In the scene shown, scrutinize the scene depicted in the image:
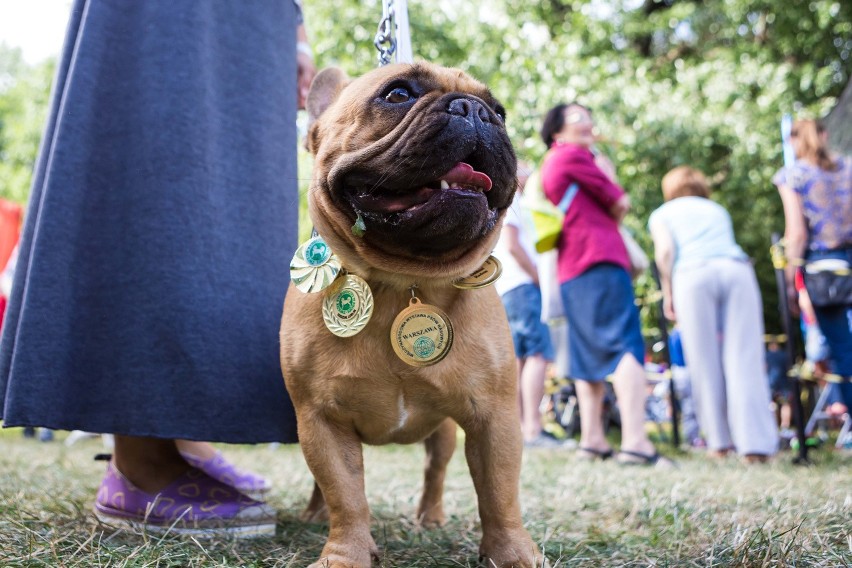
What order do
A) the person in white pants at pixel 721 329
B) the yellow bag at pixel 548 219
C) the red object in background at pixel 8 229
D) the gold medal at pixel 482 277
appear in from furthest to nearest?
the red object in background at pixel 8 229 < the person in white pants at pixel 721 329 < the yellow bag at pixel 548 219 < the gold medal at pixel 482 277

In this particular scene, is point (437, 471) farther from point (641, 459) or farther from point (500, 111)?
point (641, 459)

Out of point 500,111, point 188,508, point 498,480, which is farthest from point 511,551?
point 500,111

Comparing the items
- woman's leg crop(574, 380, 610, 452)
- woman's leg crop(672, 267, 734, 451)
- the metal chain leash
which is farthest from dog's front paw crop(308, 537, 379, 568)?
woman's leg crop(672, 267, 734, 451)

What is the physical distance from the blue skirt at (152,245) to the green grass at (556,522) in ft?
1.25

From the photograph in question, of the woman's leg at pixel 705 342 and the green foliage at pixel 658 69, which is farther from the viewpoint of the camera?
the green foliage at pixel 658 69

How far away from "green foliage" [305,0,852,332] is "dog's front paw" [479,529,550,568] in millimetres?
Answer: 7799

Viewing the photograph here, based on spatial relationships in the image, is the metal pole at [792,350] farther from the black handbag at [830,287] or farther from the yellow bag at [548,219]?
the yellow bag at [548,219]

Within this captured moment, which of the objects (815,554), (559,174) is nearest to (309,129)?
(815,554)

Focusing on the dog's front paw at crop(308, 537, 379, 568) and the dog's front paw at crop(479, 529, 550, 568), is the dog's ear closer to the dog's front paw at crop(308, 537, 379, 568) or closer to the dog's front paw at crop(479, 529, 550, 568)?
the dog's front paw at crop(308, 537, 379, 568)

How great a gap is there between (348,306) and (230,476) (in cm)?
144

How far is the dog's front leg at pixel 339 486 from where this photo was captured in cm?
189

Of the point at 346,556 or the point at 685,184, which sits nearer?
the point at 346,556

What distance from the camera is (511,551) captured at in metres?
1.90

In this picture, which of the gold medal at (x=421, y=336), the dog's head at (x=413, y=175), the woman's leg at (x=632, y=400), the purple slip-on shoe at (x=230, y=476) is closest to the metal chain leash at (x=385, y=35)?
the dog's head at (x=413, y=175)
